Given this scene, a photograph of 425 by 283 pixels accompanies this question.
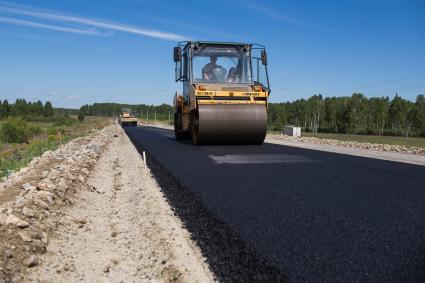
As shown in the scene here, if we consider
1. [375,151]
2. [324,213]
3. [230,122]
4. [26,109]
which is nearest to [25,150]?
[230,122]

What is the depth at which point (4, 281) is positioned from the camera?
297cm

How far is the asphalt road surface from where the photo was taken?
126 inches

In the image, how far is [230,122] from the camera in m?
13.0

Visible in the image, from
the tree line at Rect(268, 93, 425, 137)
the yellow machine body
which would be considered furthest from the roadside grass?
the tree line at Rect(268, 93, 425, 137)

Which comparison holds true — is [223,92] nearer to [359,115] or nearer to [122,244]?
[122,244]

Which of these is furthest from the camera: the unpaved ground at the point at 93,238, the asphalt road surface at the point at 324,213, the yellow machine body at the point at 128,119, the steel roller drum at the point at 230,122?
the yellow machine body at the point at 128,119

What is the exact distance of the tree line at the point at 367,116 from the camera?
75438 millimetres

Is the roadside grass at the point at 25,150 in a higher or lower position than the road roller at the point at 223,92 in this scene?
lower

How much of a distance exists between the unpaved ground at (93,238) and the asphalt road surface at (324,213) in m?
0.64

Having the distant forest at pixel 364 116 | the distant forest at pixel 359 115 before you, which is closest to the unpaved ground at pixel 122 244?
the distant forest at pixel 359 115

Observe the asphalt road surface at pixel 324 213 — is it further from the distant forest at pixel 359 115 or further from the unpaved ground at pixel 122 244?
the distant forest at pixel 359 115

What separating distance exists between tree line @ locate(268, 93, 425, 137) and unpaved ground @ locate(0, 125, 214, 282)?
73.0 m

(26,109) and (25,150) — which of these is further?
(26,109)

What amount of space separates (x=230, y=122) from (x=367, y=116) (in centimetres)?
7843
